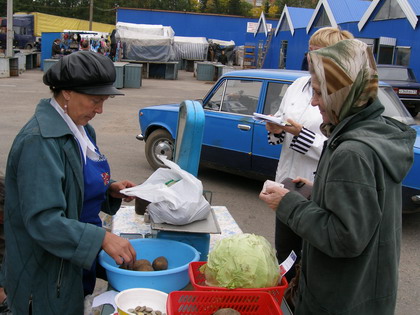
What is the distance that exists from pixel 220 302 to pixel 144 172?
5.90 m

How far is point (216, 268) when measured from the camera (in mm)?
1920

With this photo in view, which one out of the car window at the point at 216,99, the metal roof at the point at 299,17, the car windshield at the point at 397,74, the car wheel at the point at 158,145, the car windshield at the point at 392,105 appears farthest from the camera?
the metal roof at the point at 299,17

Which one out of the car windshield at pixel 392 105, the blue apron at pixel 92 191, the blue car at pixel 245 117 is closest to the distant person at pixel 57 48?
the blue car at pixel 245 117

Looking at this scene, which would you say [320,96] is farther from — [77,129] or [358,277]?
[77,129]

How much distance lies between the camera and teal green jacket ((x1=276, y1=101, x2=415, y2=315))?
5.36ft

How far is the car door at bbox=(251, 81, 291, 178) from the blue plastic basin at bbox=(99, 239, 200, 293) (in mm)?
3827

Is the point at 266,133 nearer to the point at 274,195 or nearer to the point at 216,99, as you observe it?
the point at 216,99

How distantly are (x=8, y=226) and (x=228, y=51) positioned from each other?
3736 centimetres

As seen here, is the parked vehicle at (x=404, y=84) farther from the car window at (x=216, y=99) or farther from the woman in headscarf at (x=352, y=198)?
the woman in headscarf at (x=352, y=198)

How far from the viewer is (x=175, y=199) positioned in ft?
7.55

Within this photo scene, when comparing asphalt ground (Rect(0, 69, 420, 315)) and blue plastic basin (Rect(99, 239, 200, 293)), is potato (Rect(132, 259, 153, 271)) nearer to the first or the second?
blue plastic basin (Rect(99, 239, 200, 293))

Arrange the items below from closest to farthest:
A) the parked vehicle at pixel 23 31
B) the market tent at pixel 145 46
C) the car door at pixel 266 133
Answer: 1. the car door at pixel 266 133
2. the market tent at pixel 145 46
3. the parked vehicle at pixel 23 31

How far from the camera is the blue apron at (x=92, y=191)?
6.93ft

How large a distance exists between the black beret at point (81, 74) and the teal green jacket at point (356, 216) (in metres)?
0.96
